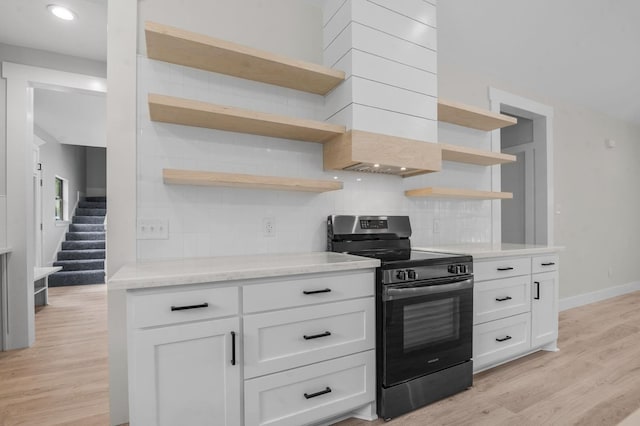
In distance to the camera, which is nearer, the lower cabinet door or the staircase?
the lower cabinet door

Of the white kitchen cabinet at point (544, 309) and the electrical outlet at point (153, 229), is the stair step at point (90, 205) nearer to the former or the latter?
the electrical outlet at point (153, 229)

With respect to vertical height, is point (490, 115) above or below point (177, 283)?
above

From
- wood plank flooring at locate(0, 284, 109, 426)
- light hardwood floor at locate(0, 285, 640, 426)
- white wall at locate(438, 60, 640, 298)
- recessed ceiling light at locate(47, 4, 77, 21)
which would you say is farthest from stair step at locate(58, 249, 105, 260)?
white wall at locate(438, 60, 640, 298)

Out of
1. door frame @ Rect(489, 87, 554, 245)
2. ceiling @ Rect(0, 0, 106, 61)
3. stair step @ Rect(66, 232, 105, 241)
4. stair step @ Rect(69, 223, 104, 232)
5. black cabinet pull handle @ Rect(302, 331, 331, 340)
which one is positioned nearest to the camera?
black cabinet pull handle @ Rect(302, 331, 331, 340)

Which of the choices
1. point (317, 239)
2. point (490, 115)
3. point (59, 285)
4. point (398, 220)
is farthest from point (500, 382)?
point (59, 285)

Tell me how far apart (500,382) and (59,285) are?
258 inches

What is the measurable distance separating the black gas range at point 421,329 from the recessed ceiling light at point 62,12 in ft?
9.13

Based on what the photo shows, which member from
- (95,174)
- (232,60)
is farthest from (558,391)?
(95,174)

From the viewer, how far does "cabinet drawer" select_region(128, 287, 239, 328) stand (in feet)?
4.18

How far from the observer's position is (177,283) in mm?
1312

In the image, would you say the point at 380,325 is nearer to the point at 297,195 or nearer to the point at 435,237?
the point at 297,195

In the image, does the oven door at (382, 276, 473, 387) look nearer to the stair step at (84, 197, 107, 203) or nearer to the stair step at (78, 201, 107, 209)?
the stair step at (78, 201, 107, 209)

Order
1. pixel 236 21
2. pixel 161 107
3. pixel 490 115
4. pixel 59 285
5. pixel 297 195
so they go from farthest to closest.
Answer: pixel 59 285 → pixel 490 115 → pixel 297 195 → pixel 236 21 → pixel 161 107

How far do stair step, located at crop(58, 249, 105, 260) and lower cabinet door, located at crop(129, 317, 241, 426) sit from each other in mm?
6213
